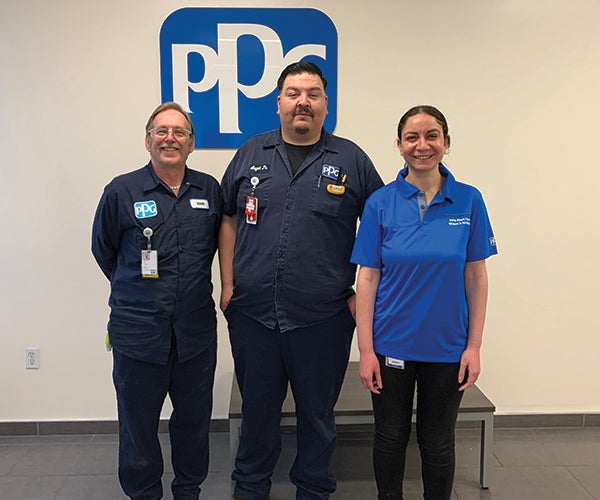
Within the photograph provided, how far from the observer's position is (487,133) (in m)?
2.87

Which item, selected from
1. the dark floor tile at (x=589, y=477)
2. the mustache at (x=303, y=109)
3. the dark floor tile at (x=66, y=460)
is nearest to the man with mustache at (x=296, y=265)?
the mustache at (x=303, y=109)

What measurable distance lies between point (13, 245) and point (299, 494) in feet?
6.16

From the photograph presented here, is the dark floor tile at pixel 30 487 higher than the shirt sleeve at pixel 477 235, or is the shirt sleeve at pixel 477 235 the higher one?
the shirt sleeve at pixel 477 235

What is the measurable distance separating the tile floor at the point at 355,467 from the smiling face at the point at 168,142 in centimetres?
142

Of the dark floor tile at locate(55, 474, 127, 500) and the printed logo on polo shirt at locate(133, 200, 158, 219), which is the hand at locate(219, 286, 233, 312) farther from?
the dark floor tile at locate(55, 474, 127, 500)

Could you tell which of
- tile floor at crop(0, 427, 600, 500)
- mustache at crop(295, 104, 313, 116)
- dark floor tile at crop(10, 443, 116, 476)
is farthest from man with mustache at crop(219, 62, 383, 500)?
dark floor tile at crop(10, 443, 116, 476)

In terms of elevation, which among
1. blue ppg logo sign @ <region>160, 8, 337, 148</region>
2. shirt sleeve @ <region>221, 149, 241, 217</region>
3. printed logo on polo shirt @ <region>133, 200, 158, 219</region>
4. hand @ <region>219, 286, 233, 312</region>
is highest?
blue ppg logo sign @ <region>160, 8, 337, 148</region>

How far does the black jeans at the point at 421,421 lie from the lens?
1866 millimetres

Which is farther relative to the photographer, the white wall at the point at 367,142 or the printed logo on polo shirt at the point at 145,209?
the white wall at the point at 367,142

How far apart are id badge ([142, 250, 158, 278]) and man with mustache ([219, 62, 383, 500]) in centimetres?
30

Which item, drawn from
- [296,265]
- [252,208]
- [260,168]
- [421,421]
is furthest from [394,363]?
[260,168]

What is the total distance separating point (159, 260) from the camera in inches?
75.7

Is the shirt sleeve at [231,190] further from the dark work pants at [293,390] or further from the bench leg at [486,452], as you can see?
the bench leg at [486,452]

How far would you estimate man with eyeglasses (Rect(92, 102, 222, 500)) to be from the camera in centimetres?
193
